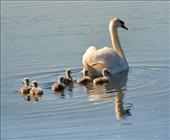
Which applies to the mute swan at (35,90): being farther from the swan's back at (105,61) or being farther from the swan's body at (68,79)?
the swan's back at (105,61)

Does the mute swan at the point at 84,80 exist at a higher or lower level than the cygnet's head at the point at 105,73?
lower

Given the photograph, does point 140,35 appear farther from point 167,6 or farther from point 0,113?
point 0,113

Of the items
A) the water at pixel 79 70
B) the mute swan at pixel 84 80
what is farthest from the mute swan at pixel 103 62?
the mute swan at pixel 84 80

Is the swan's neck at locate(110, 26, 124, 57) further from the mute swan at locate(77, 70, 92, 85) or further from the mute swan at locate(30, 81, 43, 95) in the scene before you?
the mute swan at locate(30, 81, 43, 95)

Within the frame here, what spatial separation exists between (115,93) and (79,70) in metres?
2.73

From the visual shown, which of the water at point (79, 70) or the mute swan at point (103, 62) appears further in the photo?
the mute swan at point (103, 62)

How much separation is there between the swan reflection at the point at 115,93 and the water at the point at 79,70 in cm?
2

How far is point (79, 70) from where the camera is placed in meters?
14.7

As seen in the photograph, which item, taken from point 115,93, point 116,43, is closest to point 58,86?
point 115,93

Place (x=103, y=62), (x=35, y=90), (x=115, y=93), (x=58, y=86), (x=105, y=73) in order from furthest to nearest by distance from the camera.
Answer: (x=103, y=62) < (x=105, y=73) < (x=58, y=86) < (x=35, y=90) < (x=115, y=93)

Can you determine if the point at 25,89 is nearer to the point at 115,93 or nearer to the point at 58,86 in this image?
the point at 58,86

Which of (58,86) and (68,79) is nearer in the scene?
(58,86)

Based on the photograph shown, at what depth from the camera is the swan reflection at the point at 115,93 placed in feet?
35.2

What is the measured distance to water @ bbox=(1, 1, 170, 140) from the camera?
9.76m
